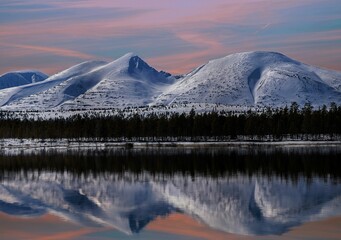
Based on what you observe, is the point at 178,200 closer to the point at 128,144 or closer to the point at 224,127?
the point at 128,144

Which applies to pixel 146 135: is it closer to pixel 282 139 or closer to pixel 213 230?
pixel 282 139

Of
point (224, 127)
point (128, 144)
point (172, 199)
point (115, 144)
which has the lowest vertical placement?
point (115, 144)

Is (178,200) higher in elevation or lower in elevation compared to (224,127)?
higher

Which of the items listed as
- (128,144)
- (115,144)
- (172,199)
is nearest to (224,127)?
(128,144)

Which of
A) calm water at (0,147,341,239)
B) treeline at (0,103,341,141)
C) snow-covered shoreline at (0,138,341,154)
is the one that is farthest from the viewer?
treeline at (0,103,341,141)

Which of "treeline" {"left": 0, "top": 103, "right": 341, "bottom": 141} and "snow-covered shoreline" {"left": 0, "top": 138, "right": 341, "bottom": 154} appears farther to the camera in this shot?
"treeline" {"left": 0, "top": 103, "right": 341, "bottom": 141}

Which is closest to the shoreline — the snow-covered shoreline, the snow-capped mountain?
the snow-covered shoreline

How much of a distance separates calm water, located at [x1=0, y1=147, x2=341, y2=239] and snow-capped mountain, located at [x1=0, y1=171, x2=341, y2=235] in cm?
6

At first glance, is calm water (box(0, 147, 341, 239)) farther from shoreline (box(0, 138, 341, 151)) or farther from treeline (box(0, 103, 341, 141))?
treeline (box(0, 103, 341, 141))

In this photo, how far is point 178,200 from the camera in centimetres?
5022

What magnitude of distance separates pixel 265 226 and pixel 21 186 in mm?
33833

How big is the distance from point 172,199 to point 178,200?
3.24 ft

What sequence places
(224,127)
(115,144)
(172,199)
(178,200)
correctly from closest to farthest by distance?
1. (178,200)
2. (172,199)
3. (115,144)
4. (224,127)

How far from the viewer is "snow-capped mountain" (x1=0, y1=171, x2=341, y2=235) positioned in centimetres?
4019
